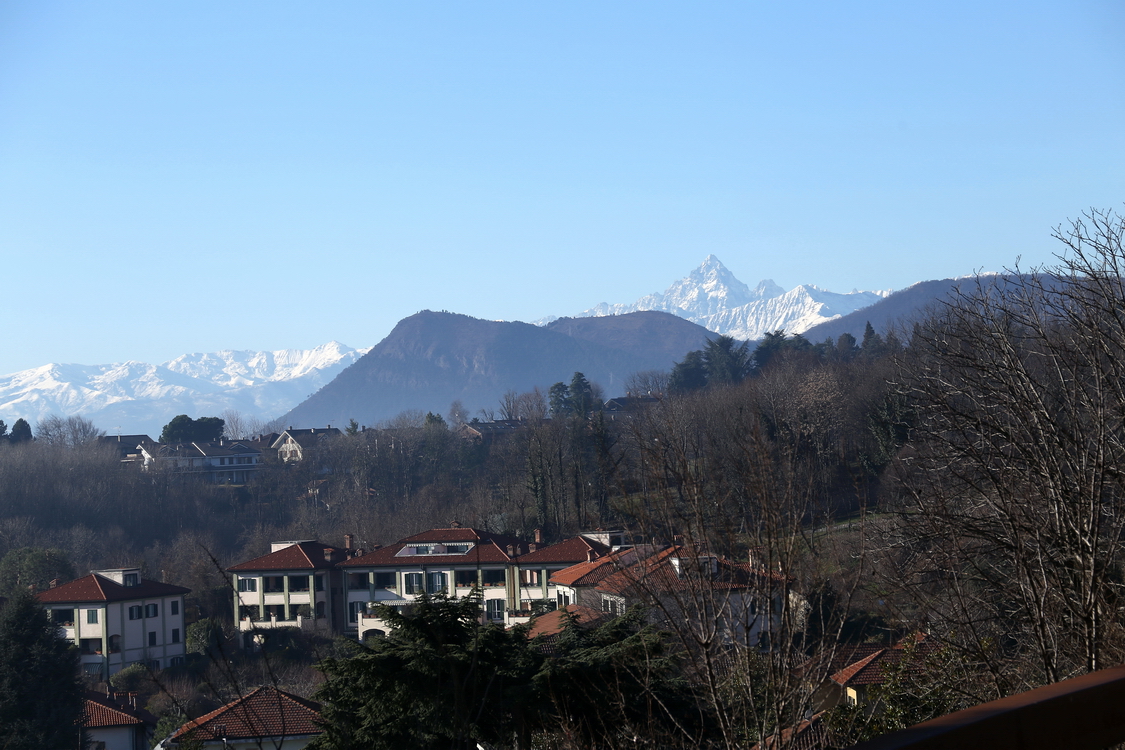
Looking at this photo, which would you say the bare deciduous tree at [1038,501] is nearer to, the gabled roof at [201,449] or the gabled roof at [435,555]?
the gabled roof at [435,555]

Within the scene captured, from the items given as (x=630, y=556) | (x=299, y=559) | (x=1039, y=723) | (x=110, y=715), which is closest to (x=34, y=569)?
(x=299, y=559)

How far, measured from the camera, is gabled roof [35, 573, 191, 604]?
38562 mm

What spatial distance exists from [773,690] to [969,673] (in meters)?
1.89

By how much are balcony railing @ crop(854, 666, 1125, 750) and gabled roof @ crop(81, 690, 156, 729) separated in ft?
92.1

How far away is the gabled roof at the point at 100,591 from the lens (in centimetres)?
3856

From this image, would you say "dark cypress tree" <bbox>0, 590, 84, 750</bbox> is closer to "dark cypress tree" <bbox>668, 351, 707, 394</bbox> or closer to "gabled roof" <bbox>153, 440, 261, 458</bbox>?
"gabled roof" <bbox>153, 440, 261, 458</bbox>

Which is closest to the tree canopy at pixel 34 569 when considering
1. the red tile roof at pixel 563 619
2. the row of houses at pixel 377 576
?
the row of houses at pixel 377 576

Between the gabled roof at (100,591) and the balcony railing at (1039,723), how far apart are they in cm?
4230

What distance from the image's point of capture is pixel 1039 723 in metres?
2.03

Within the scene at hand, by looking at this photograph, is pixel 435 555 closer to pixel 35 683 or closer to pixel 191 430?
pixel 35 683

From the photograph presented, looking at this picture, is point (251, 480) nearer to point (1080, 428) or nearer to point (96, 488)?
point (96, 488)

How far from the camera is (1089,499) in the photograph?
236 inches

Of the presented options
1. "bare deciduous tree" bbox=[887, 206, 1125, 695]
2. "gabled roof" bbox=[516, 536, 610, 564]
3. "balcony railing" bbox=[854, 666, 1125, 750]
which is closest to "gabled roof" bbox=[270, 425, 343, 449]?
"gabled roof" bbox=[516, 536, 610, 564]

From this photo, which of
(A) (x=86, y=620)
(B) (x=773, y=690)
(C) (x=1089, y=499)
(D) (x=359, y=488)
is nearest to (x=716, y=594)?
(B) (x=773, y=690)
